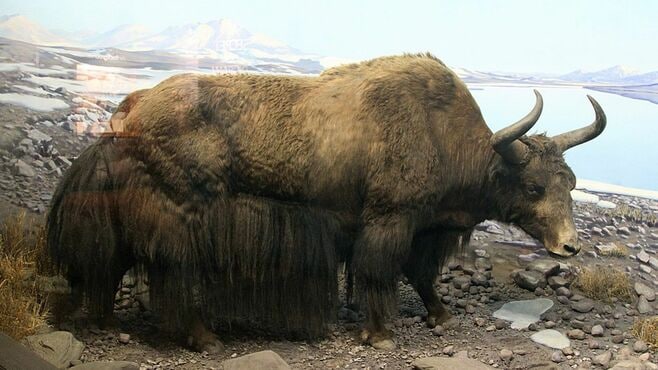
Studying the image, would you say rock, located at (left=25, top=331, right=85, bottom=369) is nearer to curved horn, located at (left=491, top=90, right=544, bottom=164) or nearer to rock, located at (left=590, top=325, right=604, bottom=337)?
curved horn, located at (left=491, top=90, right=544, bottom=164)

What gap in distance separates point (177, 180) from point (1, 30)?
2.96 feet

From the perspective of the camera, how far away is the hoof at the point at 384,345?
3.39 meters

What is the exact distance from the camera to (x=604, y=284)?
12.5 feet

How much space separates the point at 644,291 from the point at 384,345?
1332 millimetres

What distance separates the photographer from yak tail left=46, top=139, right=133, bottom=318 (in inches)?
126

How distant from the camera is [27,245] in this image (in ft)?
10.8

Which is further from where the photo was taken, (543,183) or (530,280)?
(530,280)

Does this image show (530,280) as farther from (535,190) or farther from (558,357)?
(558,357)

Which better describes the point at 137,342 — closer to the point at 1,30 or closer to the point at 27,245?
the point at 27,245

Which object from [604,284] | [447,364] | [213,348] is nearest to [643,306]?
[604,284]

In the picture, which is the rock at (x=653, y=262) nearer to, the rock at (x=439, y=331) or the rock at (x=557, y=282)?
the rock at (x=557, y=282)

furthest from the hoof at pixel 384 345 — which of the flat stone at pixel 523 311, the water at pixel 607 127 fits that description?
→ the water at pixel 607 127

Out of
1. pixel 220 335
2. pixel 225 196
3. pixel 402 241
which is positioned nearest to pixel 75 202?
pixel 225 196

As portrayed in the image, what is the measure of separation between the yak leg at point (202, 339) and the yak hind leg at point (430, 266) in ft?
3.15
